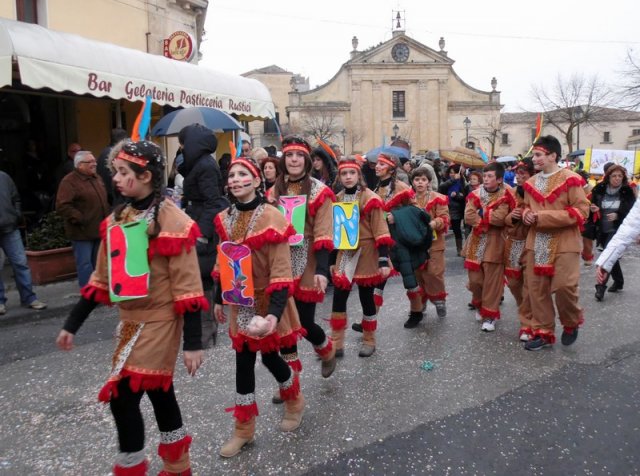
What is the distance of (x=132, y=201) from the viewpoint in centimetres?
291

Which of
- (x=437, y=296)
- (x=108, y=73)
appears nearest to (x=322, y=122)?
(x=108, y=73)

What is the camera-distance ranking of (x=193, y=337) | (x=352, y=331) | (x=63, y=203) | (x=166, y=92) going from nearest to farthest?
1. (x=193, y=337)
2. (x=352, y=331)
3. (x=63, y=203)
4. (x=166, y=92)

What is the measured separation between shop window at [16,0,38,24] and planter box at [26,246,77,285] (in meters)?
5.05

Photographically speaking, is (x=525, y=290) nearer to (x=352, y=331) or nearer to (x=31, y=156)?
(x=352, y=331)

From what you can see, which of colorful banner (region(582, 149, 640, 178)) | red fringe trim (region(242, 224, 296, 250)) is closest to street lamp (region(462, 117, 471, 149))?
colorful banner (region(582, 149, 640, 178))

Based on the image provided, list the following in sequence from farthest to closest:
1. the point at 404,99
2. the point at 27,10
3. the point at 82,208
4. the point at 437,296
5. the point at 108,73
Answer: the point at 404,99
the point at 27,10
the point at 108,73
the point at 82,208
the point at 437,296

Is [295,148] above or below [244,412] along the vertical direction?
above

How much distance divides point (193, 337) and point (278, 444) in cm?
120

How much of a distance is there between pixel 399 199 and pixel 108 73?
604 cm

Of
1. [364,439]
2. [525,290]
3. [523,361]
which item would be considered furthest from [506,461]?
[525,290]

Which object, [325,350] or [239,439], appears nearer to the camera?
[239,439]

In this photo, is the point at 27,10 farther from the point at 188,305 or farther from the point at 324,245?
the point at 188,305

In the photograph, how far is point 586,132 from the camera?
233 ft

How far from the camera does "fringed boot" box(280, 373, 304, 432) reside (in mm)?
3746
